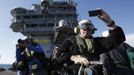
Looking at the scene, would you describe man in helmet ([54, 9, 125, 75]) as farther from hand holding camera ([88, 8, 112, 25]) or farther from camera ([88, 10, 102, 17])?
camera ([88, 10, 102, 17])

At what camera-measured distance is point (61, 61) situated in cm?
521

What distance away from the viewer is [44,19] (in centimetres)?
8206

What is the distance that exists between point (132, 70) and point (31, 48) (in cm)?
349

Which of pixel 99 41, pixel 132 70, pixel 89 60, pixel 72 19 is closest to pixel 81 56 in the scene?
pixel 89 60

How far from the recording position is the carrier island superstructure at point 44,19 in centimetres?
8081

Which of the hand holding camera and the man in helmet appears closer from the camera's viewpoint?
the hand holding camera

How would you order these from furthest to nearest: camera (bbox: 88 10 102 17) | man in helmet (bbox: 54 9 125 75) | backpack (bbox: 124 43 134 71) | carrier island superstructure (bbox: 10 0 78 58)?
carrier island superstructure (bbox: 10 0 78 58), backpack (bbox: 124 43 134 71), man in helmet (bbox: 54 9 125 75), camera (bbox: 88 10 102 17)

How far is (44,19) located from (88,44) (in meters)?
77.3

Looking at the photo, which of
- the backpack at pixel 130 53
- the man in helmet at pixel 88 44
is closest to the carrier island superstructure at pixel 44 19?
the backpack at pixel 130 53

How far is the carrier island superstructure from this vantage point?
8081 cm

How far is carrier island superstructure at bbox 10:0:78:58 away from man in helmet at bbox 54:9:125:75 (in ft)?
246

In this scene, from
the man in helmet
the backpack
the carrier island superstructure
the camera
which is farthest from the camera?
the carrier island superstructure

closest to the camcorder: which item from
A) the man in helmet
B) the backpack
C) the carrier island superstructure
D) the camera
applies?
the camera

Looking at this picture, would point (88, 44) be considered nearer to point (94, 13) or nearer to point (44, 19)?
point (94, 13)
